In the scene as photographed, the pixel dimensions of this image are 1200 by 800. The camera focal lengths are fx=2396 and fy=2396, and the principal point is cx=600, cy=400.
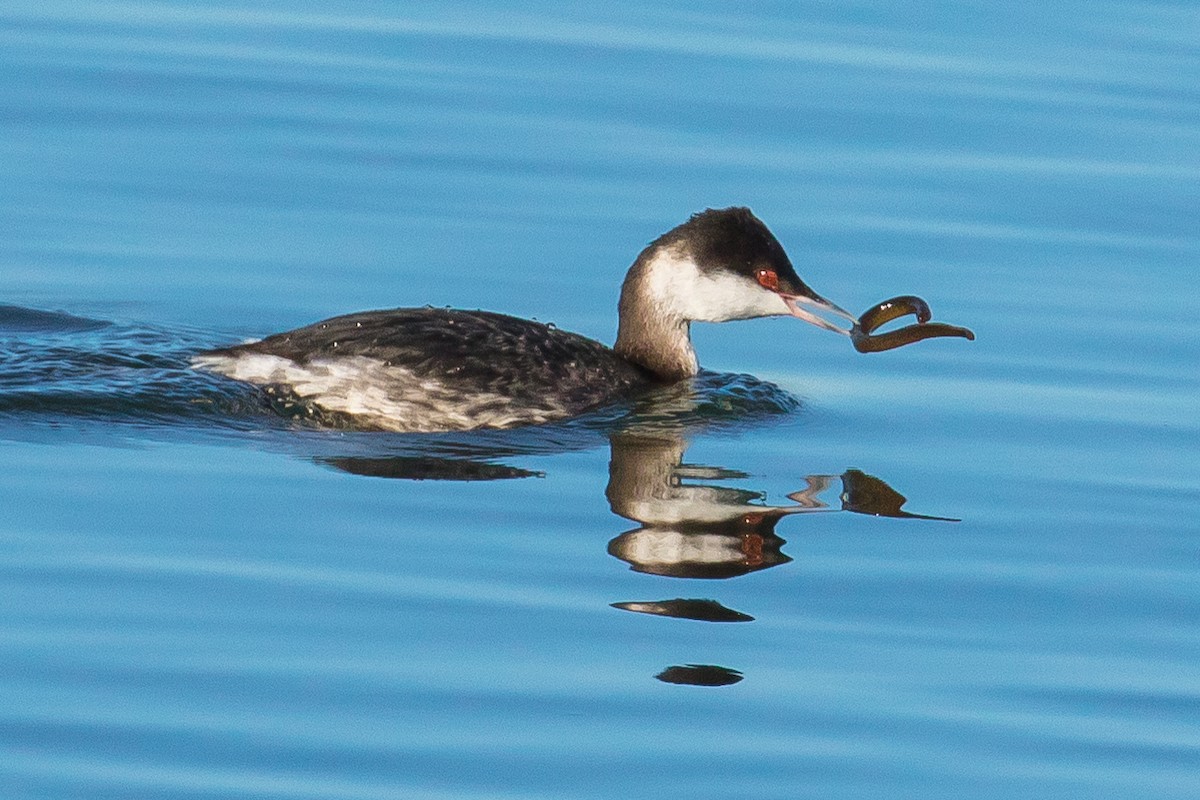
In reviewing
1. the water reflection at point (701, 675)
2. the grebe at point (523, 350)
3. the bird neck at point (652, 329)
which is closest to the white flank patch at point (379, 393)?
the grebe at point (523, 350)

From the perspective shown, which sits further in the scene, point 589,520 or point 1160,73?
point 1160,73

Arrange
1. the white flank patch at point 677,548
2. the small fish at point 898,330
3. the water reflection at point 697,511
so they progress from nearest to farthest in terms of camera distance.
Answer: the water reflection at point 697,511, the white flank patch at point 677,548, the small fish at point 898,330

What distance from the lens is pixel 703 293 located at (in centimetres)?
1069

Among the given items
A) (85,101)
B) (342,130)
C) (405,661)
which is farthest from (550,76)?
(405,661)

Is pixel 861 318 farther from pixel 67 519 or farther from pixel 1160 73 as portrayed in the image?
pixel 1160 73

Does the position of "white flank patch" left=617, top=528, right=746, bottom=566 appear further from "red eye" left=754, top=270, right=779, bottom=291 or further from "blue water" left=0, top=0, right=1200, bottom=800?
"red eye" left=754, top=270, right=779, bottom=291

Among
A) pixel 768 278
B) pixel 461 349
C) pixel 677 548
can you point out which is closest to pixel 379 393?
pixel 461 349

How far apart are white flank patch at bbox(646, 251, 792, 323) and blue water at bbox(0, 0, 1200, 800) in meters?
0.35

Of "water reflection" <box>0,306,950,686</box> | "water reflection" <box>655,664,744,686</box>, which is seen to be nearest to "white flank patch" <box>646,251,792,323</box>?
"water reflection" <box>0,306,950,686</box>

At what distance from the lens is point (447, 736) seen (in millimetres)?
6441

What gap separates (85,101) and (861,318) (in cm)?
570

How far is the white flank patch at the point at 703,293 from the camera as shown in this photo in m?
10.6

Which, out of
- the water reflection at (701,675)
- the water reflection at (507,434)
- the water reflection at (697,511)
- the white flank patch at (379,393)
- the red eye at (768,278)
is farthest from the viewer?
the red eye at (768,278)

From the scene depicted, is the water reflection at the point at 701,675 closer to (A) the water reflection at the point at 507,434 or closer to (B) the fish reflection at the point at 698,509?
(A) the water reflection at the point at 507,434
